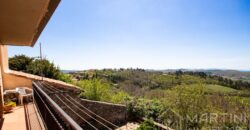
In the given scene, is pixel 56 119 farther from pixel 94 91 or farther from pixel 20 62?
pixel 20 62

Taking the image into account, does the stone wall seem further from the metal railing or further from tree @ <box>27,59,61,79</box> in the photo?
the metal railing

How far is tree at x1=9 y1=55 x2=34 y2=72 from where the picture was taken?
17766 mm

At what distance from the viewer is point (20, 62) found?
18.0m

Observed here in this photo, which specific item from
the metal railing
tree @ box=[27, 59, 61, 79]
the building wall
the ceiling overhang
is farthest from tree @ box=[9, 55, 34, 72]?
the metal railing

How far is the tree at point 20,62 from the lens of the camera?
1777 cm

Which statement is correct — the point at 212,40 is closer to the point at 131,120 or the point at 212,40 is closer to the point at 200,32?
the point at 200,32

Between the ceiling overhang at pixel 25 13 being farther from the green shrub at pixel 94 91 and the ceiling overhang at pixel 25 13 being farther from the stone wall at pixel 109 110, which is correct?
the green shrub at pixel 94 91

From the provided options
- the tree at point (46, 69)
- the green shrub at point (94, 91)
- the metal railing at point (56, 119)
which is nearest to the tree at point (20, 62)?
the tree at point (46, 69)

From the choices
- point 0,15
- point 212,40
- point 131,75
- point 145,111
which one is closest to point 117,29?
point 145,111

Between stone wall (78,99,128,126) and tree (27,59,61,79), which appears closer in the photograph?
stone wall (78,99,128,126)

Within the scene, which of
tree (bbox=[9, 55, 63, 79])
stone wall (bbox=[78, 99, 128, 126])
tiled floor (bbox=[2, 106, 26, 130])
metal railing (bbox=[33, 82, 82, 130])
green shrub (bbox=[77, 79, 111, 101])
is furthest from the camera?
green shrub (bbox=[77, 79, 111, 101])

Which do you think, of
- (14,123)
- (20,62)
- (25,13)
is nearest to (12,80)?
(14,123)

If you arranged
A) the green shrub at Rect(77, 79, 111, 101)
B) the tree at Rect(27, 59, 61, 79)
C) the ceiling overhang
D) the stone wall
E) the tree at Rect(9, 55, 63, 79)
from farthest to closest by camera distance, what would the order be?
the green shrub at Rect(77, 79, 111, 101) → the tree at Rect(9, 55, 63, 79) → the tree at Rect(27, 59, 61, 79) → the stone wall → the ceiling overhang

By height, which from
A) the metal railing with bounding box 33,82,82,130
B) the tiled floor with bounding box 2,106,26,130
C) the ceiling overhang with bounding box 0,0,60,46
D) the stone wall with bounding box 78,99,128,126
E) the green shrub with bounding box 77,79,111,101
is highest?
the ceiling overhang with bounding box 0,0,60,46
